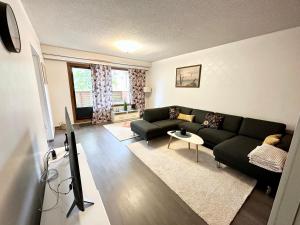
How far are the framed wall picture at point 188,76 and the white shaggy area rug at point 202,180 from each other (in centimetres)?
210

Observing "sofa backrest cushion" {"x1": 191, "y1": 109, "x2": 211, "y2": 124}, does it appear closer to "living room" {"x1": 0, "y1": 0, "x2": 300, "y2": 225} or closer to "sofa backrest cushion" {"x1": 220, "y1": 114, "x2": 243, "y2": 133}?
"living room" {"x1": 0, "y1": 0, "x2": 300, "y2": 225}

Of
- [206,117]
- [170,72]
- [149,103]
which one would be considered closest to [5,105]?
[206,117]

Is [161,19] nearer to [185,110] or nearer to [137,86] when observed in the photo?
[185,110]

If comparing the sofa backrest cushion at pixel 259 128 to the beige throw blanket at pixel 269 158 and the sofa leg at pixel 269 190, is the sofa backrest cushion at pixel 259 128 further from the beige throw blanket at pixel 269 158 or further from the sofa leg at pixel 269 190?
the sofa leg at pixel 269 190

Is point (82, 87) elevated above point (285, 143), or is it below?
above

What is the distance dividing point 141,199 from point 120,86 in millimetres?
4599

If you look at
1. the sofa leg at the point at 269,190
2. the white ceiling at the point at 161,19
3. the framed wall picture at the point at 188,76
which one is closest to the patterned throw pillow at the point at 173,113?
the framed wall picture at the point at 188,76

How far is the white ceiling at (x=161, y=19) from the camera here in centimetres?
168

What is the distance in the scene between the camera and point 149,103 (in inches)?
246

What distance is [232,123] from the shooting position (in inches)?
118

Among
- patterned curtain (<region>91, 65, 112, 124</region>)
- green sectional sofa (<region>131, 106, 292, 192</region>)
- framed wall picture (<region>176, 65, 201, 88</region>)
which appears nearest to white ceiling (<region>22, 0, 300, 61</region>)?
framed wall picture (<region>176, 65, 201, 88</region>)

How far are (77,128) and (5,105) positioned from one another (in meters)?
3.82

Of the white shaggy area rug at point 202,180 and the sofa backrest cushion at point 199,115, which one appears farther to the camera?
the sofa backrest cushion at point 199,115

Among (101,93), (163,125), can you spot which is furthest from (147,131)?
(101,93)
